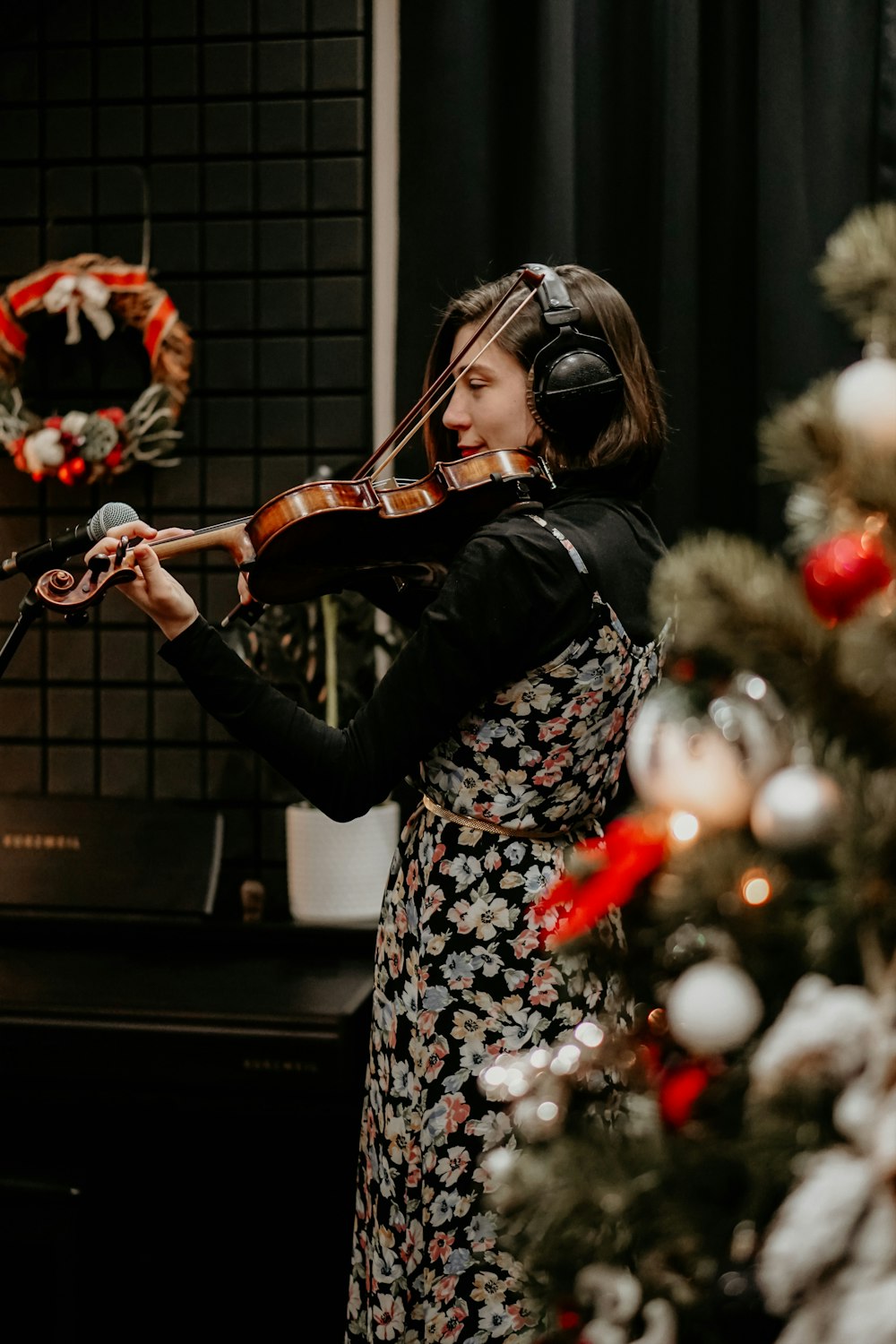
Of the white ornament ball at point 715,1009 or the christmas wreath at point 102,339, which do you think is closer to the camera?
the white ornament ball at point 715,1009

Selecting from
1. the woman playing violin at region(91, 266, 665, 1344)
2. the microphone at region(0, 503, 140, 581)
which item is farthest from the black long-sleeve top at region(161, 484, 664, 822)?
the microphone at region(0, 503, 140, 581)

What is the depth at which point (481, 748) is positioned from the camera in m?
1.23

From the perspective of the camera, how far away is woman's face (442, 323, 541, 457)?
4.36 feet

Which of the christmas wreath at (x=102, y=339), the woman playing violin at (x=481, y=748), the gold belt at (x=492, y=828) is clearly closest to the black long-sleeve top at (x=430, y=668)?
the woman playing violin at (x=481, y=748)

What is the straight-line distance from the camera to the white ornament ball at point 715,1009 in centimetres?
58

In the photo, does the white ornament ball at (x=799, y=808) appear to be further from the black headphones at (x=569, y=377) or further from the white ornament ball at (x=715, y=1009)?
the black headphones at (x=569, y=377)

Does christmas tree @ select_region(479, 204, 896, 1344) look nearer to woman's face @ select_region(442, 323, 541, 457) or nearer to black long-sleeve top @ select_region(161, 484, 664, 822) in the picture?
black long-sleeve top @ select_region(161, 484, 664, 822)

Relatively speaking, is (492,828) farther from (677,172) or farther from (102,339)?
(102,339)

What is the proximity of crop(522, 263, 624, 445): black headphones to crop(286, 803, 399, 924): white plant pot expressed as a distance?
86 cm

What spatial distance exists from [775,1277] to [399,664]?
745 millimetres

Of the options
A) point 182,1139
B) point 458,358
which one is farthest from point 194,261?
point 182,1139

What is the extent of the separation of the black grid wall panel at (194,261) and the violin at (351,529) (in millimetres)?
854

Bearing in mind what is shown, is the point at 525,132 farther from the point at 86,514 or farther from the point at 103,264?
the point at 86,514

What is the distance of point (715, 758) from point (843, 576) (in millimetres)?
111
